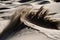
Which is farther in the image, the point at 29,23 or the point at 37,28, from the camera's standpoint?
the point at 29,23

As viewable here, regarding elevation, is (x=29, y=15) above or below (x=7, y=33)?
above

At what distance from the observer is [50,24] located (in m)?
1.80

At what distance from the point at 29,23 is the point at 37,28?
0.14 metres

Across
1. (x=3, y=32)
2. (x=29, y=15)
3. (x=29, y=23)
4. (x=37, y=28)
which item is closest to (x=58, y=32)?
(x=37, y=28)

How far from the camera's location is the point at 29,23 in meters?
1.82

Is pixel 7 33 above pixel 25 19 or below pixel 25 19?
below

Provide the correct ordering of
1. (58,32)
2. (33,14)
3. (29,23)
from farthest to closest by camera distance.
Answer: (33,14)
(29,23)
(58,32)

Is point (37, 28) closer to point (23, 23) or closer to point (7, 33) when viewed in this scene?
point (23, 23)

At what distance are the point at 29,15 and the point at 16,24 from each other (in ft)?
0.51

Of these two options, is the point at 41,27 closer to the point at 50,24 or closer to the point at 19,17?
the point at 50,24

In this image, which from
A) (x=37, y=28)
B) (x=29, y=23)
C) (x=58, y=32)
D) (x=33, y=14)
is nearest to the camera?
(x=58, y=32)

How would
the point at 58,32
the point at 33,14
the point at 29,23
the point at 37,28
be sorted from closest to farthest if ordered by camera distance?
the point at 58,32 < the point at 37,28 < the point at 29,23 < the point at 33,14

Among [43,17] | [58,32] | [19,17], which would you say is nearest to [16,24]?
[19,17]

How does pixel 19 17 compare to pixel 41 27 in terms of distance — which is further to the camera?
pixel 19 17
